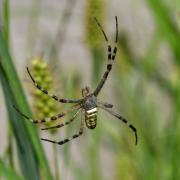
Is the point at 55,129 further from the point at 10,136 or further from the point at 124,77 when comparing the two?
the point at 124,77

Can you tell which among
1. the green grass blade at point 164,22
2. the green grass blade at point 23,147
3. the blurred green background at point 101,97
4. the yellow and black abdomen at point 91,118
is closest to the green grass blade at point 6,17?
the blurred green background at point 101,97

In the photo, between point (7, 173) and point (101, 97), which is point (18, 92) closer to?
point (7, 173)

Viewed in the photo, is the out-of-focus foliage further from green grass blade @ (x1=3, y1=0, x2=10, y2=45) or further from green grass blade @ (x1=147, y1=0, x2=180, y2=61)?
green grass blade @ (x1=147, y1=0, x2=180, y2=61)

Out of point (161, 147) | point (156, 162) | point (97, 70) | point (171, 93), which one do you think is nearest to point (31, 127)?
point (97, 70)

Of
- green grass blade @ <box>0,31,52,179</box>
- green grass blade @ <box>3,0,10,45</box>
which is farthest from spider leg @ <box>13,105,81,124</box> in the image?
green grass blade @ <box>3,0,10,45</box>

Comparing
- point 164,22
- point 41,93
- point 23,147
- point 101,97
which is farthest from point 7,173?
point 101,97
